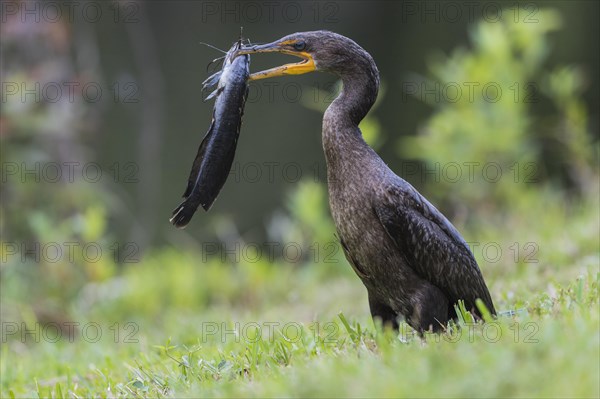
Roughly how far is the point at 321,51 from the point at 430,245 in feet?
3.13

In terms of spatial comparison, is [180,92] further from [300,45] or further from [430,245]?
[430,245]

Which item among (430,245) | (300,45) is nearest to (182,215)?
(300,45)

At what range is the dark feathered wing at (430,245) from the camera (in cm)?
350

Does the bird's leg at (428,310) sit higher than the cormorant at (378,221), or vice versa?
the cormorant at (378,221)

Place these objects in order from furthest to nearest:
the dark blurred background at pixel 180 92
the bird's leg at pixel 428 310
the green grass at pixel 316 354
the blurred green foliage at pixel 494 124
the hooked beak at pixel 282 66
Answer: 1. the dark blurred background at pixel 180 92
2. the blurred green foliage at pixel 494 124
3. the hooked beak at pixel 282 66
4. the bird's leg at pixel 428 310
5. the green grass at pixel 316 354

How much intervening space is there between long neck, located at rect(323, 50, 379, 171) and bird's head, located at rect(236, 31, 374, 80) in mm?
20

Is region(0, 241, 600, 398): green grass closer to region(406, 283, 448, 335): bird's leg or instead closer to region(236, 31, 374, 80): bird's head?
region(406, 283, 448, 335): bird's leg

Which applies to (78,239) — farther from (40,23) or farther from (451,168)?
(451,168)

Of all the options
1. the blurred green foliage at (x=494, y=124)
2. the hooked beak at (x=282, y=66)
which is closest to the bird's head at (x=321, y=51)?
the hooked beak at (x=282, y=66)

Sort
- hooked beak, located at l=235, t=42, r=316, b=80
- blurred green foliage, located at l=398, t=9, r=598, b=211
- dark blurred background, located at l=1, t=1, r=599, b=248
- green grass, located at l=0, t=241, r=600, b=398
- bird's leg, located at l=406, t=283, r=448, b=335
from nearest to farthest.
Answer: green grass, located at l=0, t=241, r=600, b=398 < bird's leg, located at l=406, t=283, r=448, b=335 < hooked beak, located at l=235, t=42, r=316, b=80 < blurred green foliage, located at l=398, t=9, r=598, b=211 < dark blurred background, located at l=1, t=1, r=599, b=248

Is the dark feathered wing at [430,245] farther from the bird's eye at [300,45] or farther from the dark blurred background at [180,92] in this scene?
the dark blurred background at [180,92]

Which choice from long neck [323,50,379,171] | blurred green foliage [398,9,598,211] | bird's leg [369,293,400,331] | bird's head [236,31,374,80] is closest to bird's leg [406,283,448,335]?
bird's leg [369,293,400,331]

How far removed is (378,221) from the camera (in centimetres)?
352

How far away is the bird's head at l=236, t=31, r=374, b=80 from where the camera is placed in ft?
12.1
